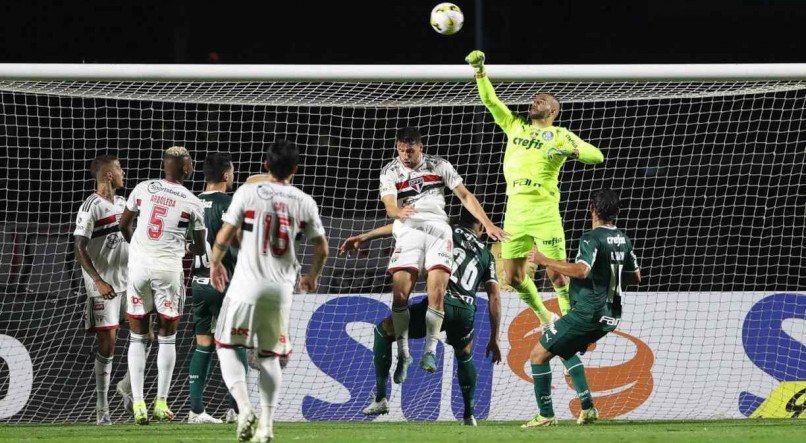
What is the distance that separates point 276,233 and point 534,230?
12.2ft

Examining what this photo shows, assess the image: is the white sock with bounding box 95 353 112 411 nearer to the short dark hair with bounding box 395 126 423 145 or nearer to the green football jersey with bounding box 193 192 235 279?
the green football jersey with bounding box 193 192 235 279

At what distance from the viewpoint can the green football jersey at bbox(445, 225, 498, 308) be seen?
947 cm

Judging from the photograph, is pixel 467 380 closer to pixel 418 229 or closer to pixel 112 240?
pixel 418 229

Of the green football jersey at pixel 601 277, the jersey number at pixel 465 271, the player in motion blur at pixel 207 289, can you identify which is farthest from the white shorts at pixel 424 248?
the player in motion blur at pixel 207 289

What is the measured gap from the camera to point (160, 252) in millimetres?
9391

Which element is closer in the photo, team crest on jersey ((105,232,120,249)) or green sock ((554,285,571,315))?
team crest on jersey ((105,232,120,249))

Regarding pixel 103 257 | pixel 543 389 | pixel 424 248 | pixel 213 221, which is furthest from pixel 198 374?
pixel 543 389

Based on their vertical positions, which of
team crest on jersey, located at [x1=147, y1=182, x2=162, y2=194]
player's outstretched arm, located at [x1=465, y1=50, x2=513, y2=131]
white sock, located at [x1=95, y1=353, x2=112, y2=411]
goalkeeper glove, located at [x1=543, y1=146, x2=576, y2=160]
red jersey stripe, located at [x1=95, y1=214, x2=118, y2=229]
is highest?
player's outstretched arm, located at [x1=465, y1=50, x2=513, y2=131]

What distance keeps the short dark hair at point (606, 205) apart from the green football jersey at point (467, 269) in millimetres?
1077
